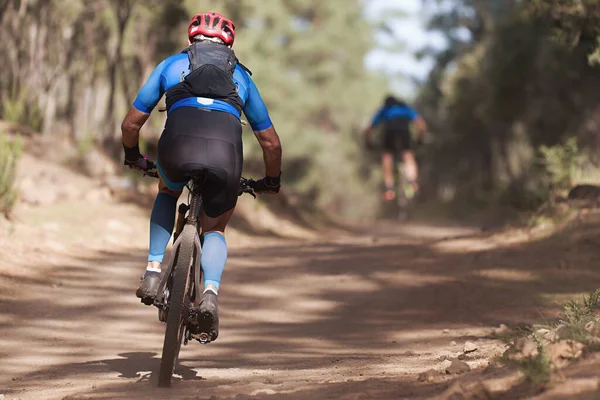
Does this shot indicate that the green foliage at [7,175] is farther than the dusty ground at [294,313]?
Yes

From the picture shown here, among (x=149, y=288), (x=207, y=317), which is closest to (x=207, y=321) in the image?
(x=207, y=317)

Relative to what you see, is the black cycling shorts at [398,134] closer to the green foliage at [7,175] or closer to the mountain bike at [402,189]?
the mountain bike at [402,189]

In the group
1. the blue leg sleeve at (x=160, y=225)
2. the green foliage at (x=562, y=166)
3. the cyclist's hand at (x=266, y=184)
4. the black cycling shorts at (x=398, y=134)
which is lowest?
the blue leg sleeve at (x=160, y=225)

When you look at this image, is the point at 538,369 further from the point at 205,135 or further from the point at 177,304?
the point at 205,135

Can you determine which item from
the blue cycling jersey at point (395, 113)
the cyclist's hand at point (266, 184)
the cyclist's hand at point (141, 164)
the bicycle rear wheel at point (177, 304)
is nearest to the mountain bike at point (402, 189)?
the blue cycling jersey at point (395, 113)

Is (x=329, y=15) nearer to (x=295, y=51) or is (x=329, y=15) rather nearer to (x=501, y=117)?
(x=295, y=51)

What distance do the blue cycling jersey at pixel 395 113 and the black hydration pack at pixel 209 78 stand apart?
12839 millimetres

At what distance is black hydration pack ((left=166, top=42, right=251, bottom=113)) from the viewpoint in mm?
5477

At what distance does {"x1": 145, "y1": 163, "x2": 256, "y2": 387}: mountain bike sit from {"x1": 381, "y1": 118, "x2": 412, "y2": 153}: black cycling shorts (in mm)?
13071

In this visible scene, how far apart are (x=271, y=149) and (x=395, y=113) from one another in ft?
42.3

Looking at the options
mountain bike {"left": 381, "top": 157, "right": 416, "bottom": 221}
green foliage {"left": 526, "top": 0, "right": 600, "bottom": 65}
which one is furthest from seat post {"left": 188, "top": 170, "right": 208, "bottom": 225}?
mountain bike {"left": 381, "top": 157, "right": 416, "bottom": 221}

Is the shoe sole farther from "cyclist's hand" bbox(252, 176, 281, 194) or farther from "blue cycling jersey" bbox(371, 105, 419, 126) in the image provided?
"blue cycling jersey" bbox(371, 105, 419, 126)

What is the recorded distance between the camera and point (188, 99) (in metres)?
5.48

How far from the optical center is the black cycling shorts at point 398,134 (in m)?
18.5
